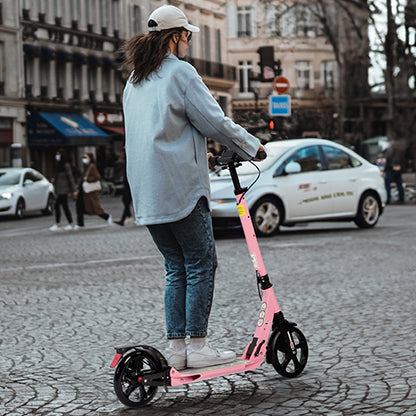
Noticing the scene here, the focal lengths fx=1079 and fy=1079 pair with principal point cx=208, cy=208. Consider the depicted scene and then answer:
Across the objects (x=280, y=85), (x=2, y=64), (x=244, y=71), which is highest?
(x=244, y=71)

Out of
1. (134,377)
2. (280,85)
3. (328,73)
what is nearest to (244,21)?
(328,73)

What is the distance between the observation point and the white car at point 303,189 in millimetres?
16625

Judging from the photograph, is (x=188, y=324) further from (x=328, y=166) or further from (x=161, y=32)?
(x=328, y=166)

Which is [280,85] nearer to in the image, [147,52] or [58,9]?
[147,52]

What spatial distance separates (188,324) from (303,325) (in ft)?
7.94

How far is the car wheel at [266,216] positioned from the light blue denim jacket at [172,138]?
448 inches

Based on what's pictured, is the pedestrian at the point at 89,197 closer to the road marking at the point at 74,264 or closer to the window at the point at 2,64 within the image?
the road marking at the point at 74,264

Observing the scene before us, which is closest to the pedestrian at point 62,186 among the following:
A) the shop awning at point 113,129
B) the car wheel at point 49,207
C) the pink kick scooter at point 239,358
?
the car wheel at point 49,207

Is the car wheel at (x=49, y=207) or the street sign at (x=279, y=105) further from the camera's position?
the car wheel at (x=49, y=207)

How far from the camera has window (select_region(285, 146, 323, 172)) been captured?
17453 millimetres

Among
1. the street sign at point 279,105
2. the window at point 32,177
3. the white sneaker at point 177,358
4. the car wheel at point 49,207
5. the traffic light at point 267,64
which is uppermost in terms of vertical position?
the traffic light at point 267,64

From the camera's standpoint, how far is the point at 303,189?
56.6 ft

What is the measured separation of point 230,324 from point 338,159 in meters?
10.7

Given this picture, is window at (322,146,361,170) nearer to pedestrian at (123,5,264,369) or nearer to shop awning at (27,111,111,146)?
pedestrian at (123,5,264,369)
